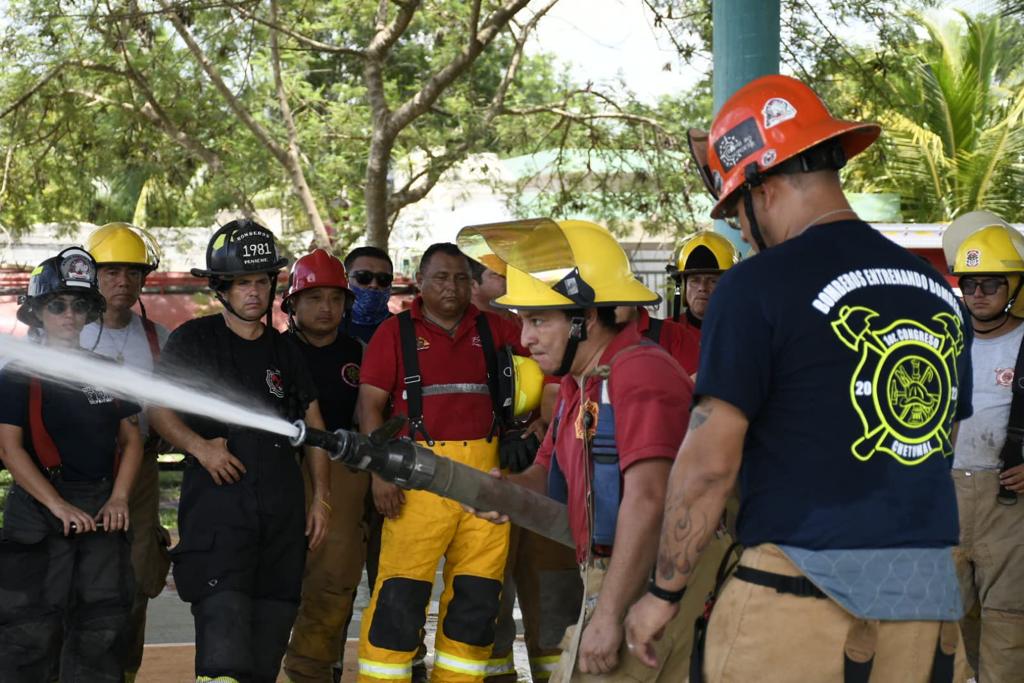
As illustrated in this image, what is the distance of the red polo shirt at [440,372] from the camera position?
6.21m

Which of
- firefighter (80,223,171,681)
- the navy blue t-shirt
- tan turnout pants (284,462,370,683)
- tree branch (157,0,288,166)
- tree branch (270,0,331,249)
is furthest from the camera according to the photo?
tree branch (270,0,331,249)

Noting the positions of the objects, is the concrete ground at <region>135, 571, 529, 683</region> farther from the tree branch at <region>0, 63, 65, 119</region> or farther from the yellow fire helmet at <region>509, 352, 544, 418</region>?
the tree branch at <region>0, 63, 65, 119</region>

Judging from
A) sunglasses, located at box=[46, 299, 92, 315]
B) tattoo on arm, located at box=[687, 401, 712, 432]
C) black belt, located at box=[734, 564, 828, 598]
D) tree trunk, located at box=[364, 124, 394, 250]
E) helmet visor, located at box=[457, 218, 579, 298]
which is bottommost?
black belt, located at box=[734, 564, 828, 598]

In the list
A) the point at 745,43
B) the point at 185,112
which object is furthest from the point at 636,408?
the point at 185,112

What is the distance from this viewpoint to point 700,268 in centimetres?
706

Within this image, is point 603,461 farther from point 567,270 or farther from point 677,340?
point 677,340

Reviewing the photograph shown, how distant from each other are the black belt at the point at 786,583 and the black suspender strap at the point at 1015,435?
130 inches

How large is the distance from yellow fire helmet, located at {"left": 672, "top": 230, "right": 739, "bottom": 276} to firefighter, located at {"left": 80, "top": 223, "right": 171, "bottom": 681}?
9.13 ft

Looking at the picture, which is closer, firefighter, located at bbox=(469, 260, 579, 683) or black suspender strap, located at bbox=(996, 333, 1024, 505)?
black suspender strap, located at bbox=(996, 333, 1024, 505)

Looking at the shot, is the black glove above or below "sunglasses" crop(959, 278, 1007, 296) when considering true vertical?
below

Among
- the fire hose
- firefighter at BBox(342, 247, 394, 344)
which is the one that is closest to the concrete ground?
firefighter at BBox(342, 247, 394, 344)

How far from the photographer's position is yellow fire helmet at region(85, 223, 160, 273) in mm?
6699

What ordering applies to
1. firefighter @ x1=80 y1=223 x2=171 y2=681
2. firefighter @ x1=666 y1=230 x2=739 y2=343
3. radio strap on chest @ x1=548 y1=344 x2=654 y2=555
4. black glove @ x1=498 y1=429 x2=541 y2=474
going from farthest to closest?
firefighter @ x1=666 y1=230 x2=739 y2=343 < firefighter @ x1=80 y1=223 x2=171 y2=681 < black glove @ x1=498 y1=429 x2=541 y2=474 < radio strap on chest @ x1=548 y1=344 x2=654 y2=555

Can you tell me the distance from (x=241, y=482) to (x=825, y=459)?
318 centimetres
